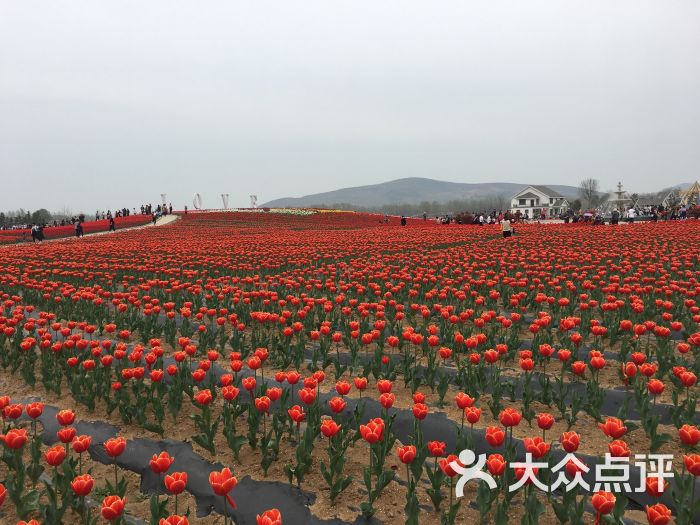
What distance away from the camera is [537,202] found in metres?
126

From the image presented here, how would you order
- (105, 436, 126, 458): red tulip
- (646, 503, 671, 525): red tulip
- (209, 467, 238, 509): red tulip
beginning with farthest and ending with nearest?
(105, 436, 126, 458): red tulip < (209, 467, 238, 509): red tulip < (646, 503, 671, 525): red tulip

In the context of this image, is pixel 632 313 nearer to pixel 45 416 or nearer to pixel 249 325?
pixel 249 325

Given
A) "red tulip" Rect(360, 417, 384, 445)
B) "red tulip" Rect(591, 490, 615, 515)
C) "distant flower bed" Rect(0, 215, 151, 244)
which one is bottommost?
"red tulip" Rect(591, 490, 615, 515)

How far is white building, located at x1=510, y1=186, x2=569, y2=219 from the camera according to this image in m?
125

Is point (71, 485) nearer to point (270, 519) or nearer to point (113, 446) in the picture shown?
point (113, 446)

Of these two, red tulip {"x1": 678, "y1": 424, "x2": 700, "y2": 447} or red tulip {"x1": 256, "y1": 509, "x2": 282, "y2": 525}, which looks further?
red tulip {"x1": 678, "y1": 424, "x2": 700, "y2": 447}

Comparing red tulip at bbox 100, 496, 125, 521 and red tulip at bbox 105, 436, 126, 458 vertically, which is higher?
red tulip at bbox 105, 436, 126, 458

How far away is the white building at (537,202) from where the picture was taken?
411ft

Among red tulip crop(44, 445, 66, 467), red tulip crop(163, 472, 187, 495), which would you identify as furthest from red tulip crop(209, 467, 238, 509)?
red tulip crop(44, 445, 66, 467)

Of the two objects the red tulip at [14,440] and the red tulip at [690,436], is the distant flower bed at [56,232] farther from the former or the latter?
the red tulip at [690,436]

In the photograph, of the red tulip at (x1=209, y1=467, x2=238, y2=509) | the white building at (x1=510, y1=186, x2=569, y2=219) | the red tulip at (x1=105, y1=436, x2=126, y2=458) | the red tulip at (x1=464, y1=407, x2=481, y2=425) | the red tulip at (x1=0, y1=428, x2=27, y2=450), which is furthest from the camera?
the white building at (x1=510, y1=186, x2=569, y2=219)

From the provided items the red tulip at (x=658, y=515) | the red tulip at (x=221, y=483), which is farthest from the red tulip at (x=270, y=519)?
the red tulip at (x=658, y=515)

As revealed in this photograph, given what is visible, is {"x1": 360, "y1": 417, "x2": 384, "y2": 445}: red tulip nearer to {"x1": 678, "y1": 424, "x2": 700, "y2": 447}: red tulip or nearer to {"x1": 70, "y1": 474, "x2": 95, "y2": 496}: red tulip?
{"x1": 70, "y1": 474, "x2": 95, "y2": 496}: red tulip

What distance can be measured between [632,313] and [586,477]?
5.54m
